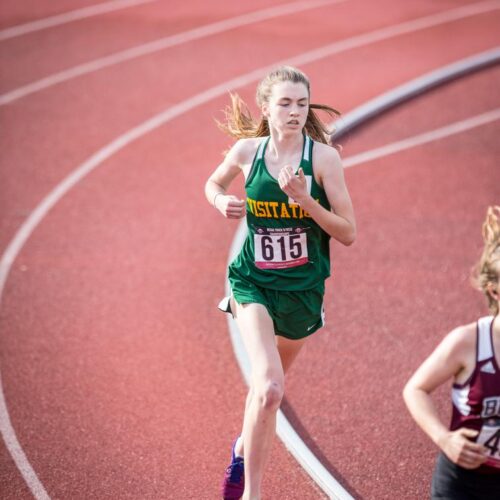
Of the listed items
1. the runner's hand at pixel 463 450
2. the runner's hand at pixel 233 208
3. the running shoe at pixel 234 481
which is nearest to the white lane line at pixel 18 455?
the running shoe at pixel 234 481

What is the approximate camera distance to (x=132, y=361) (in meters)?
5.92

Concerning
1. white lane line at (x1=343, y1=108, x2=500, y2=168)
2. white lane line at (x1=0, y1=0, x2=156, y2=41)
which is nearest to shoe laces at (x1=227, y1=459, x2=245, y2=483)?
white lane line at (x1=343, y1=108, x2=500, y2=168)

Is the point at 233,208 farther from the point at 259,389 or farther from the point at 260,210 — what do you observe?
the point at 259,389

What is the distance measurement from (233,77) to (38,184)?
3937mm

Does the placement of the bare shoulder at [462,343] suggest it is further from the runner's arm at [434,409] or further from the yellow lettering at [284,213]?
the yellow lettering at [284,213]

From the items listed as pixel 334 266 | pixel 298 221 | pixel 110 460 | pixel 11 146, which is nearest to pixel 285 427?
pixel 110 460

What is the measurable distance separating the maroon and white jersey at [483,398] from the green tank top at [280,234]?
1.26 metres

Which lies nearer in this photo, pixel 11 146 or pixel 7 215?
pixel 7 215

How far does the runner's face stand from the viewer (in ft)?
13.3

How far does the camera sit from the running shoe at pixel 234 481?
441 centimetres

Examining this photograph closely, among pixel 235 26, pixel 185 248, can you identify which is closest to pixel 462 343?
pixel 185 248

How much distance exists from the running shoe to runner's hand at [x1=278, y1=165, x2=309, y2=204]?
157 centimetres

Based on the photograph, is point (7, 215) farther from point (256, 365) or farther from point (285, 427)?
point (256, 365)

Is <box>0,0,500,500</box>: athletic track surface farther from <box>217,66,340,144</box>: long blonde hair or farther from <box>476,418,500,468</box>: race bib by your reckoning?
<box>217,66,340,144</box>: long blonde hair
